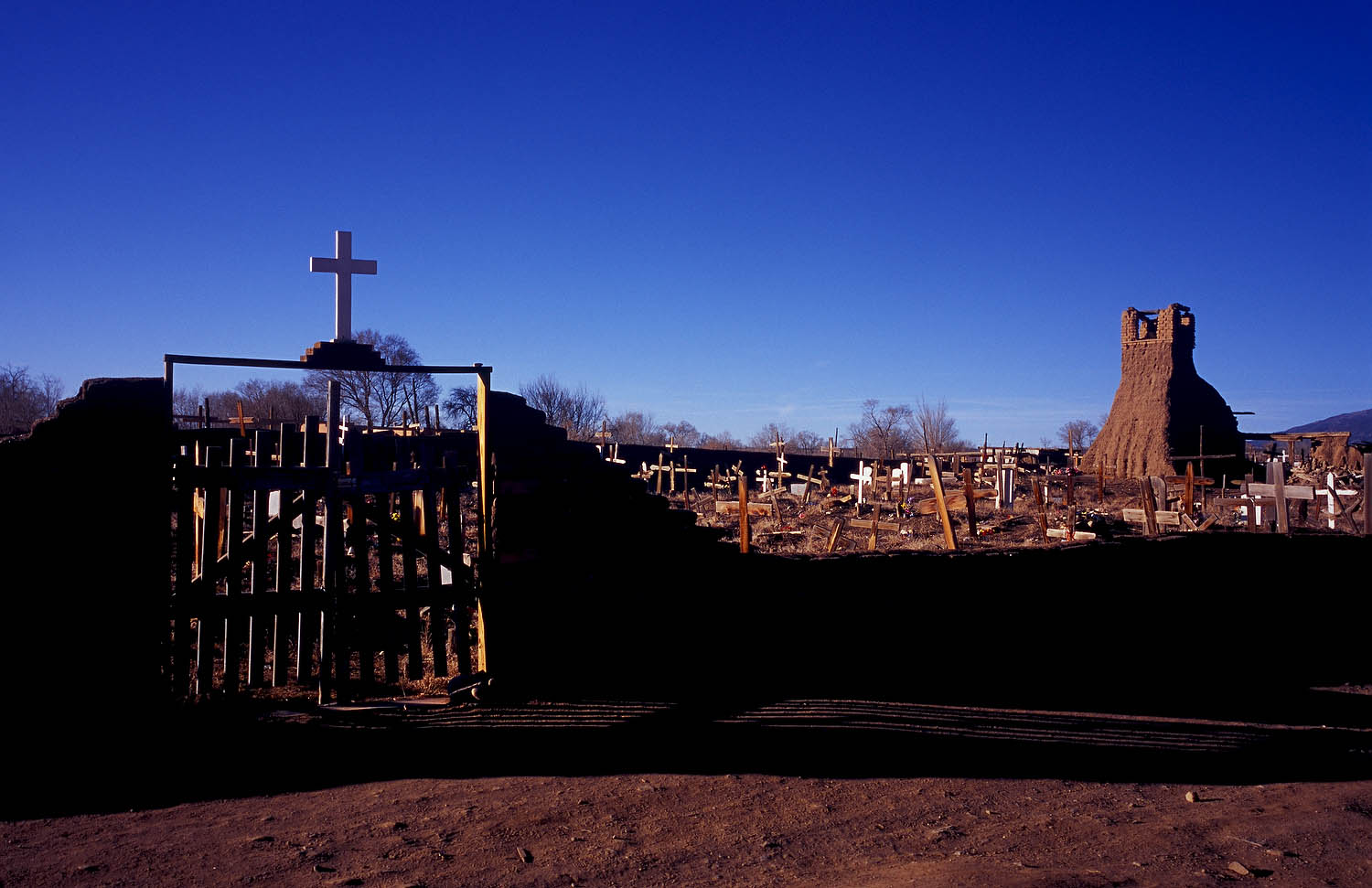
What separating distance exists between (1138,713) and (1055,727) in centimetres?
126

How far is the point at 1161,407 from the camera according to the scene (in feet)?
118

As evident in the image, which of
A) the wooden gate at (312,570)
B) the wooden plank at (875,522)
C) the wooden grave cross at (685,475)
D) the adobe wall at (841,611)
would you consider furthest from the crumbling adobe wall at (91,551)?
the wooden grave cross at (685,475)

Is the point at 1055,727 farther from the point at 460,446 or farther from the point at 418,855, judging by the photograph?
the point at 460,446

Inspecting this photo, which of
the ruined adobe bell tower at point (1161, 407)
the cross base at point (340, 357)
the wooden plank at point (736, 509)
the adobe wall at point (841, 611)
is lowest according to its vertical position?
the adobe wall at point (841, 611)

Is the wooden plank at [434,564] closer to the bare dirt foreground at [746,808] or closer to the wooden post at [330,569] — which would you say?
the wooden post at [330,569]

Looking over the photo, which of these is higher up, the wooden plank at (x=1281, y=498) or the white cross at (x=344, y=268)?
the white cross at (x=344, y=268)

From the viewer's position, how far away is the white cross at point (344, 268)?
7496 millimetres

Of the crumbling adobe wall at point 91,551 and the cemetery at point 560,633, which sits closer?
the crumbling adobe wall at point 91,551

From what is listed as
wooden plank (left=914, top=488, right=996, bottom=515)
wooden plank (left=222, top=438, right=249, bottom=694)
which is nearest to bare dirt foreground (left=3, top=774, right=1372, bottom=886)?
wooden plank (left=222, top=438, right=249, bottom=694)

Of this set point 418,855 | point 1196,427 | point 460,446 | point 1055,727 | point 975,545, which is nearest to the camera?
point 418,855

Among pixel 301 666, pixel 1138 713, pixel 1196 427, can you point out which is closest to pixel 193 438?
pixel 301 666

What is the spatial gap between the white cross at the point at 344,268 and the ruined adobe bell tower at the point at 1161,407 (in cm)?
3435

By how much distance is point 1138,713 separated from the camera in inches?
310

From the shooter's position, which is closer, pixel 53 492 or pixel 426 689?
pixel 53 492
